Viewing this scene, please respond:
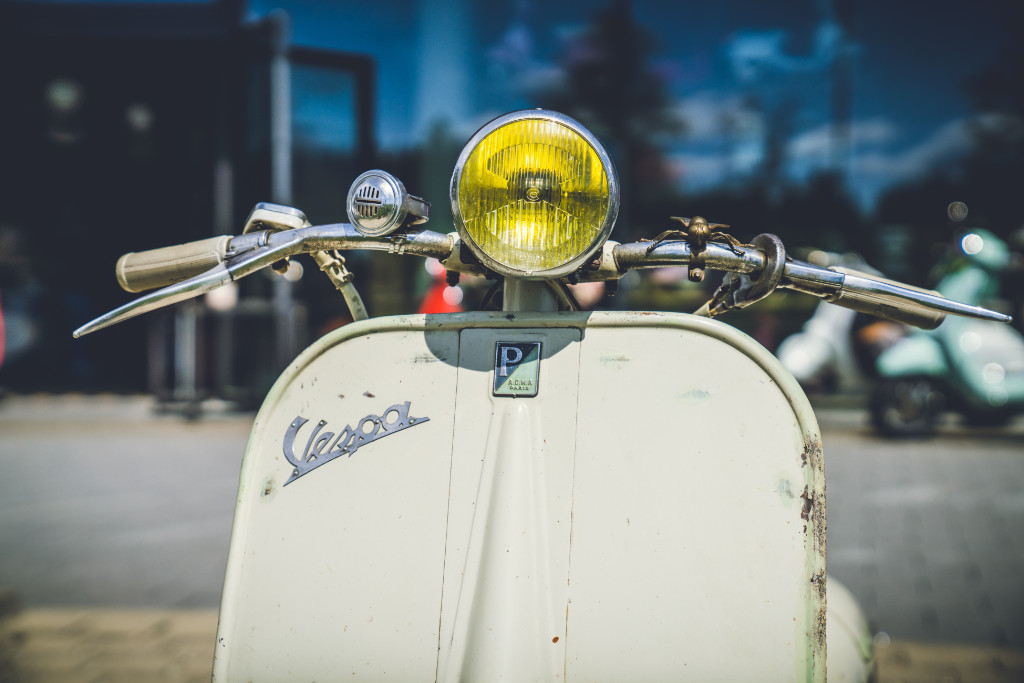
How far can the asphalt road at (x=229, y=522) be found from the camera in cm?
330

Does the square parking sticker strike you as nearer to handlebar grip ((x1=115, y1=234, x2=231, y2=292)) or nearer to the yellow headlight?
the yellow headlight

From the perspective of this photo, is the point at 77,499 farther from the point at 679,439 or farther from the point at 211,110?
the point at 211,110

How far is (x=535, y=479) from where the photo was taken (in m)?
1.19

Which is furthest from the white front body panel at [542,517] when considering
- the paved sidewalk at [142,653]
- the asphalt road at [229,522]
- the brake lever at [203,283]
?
the asphalt road at [229,522]

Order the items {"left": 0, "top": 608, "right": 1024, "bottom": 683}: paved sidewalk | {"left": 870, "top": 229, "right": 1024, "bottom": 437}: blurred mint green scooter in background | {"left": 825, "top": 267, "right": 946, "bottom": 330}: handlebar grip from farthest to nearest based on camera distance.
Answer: {"left": 870, "top": 229, "right": 1024, "bottom": 437}: blurred mint green scooter in background → {"left": 0, "top": 608, "right": 1024, "bottom": 683}: paved sidewalk → {"left": 825, "top": 267, "right": 946, "bottom": 330}: handlebar grip

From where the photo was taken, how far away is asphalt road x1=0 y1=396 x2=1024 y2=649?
10.8 ft

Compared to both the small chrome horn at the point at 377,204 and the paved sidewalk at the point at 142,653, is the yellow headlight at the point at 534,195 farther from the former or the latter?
the paved sidewalk at the point at 142,653

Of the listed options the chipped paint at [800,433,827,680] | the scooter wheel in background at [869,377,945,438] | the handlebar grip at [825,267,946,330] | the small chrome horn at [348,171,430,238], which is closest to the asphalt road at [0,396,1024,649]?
the scooter wheel in background at [869,377,945,438]

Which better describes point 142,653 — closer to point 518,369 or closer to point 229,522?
point 229,522

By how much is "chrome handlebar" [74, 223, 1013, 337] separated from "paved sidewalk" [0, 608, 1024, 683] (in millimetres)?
1703

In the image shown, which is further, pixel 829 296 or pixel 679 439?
pixel 829 296

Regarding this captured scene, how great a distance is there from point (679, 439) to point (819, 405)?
721 centimetres

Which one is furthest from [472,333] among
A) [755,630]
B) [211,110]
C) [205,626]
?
[211,110]

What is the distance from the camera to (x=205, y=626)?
118 inches
